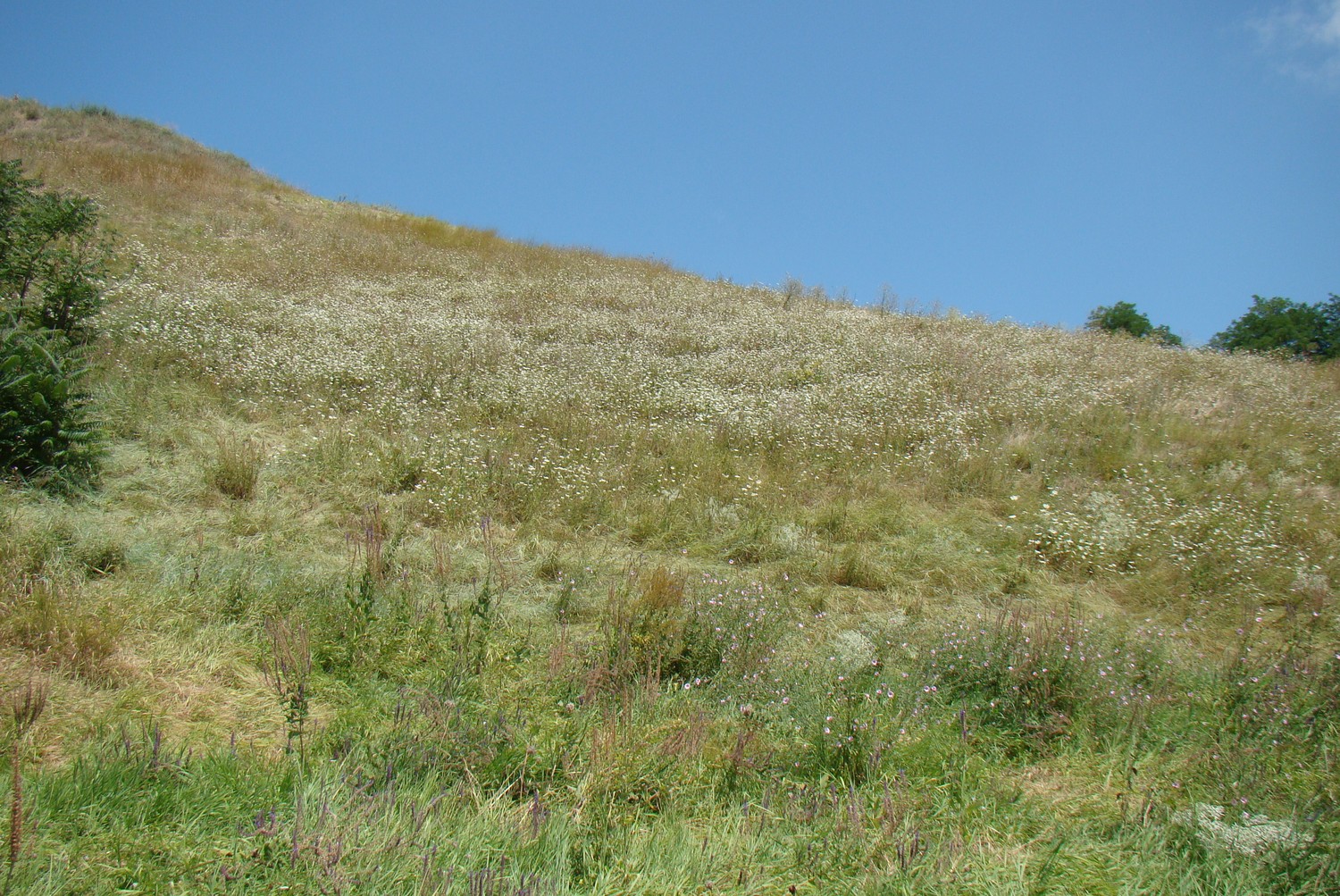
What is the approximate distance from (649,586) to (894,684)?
1870 mm

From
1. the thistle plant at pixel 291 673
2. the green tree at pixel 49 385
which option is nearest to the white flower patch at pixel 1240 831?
the thistle plant at pixel 291 673

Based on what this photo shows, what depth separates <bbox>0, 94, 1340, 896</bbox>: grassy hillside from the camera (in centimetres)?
300

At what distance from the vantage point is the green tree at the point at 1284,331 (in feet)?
57.9

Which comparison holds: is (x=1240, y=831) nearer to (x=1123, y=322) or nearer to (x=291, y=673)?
(x=291, y=673)

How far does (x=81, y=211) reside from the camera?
10.4 m

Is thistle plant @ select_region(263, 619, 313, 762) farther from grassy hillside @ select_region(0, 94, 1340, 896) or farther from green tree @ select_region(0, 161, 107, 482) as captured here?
green tree @ select_region(0, 161, 107, 482)

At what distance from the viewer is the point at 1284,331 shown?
59.9 feet

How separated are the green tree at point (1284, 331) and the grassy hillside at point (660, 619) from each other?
17.8 ft

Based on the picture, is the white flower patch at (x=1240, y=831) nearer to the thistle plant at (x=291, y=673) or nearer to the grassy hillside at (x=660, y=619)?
the grassy hillside at (x=660, y=619)

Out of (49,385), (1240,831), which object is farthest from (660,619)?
(49,385)

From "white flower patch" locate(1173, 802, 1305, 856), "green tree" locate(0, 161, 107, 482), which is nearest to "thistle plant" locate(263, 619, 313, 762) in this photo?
"green tree" locate(0, 161, 107, 482)

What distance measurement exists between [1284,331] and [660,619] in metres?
20.4

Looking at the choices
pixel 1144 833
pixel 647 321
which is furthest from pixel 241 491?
pixel 647 321

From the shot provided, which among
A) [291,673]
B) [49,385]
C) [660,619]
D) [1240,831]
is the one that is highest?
[49,385]
